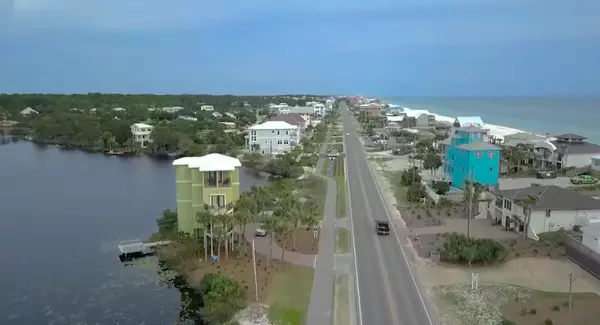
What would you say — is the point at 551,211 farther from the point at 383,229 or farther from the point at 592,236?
the point at 383,229

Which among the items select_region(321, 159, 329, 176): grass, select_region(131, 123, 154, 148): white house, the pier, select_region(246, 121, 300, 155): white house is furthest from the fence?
select_region(131, 123, 154, 148): white house

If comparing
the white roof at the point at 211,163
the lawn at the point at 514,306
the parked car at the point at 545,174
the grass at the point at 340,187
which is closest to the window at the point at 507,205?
the lawn at the point at 514,306

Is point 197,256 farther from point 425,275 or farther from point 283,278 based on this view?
point 425,275

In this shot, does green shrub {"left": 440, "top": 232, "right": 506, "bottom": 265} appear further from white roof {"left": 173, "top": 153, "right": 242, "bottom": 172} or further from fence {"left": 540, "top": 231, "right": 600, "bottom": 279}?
white roof {"left": 173, "top": 153, "right": 242, "bottom": 172}

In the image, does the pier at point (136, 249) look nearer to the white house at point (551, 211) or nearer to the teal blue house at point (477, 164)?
the white house at point (551, 211)

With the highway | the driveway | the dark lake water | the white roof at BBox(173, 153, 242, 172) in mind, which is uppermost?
the white roof at BBox(173, 153, 242, 172)

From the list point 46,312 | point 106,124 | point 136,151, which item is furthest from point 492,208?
point 106,124
